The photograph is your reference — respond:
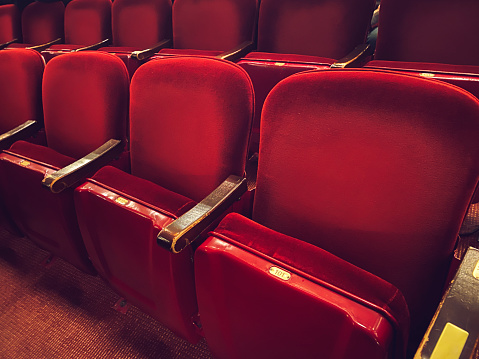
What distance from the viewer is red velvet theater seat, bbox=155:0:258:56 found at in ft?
2.60

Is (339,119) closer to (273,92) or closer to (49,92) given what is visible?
(273,92)

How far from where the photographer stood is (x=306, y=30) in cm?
72

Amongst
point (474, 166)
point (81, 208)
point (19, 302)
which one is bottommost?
point (19, 302)

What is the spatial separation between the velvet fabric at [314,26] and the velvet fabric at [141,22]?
332 mm

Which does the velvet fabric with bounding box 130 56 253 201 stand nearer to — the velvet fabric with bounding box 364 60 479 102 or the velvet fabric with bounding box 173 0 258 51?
the velvet fabric with bounding box 364 60 479 102

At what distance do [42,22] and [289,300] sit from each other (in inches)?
57.4

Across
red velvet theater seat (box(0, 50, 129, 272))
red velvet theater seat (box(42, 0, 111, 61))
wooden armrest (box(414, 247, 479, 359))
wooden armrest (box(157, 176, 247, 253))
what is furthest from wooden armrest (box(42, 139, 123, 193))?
red velvet theater seat (box(42, 0, 111, 61))

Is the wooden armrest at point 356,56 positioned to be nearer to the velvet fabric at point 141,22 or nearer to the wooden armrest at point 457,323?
the wooden armrest at point 457,323

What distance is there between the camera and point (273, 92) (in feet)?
1.14

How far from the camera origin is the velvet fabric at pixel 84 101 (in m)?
0.51

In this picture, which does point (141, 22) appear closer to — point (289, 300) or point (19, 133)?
point (19, 133)

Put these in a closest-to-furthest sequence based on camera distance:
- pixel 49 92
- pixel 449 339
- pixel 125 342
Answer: pixel 449 339, pixel 125 342, pixel 49 92

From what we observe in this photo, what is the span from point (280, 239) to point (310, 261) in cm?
4

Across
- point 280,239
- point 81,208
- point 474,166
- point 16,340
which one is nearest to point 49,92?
point 81,208
